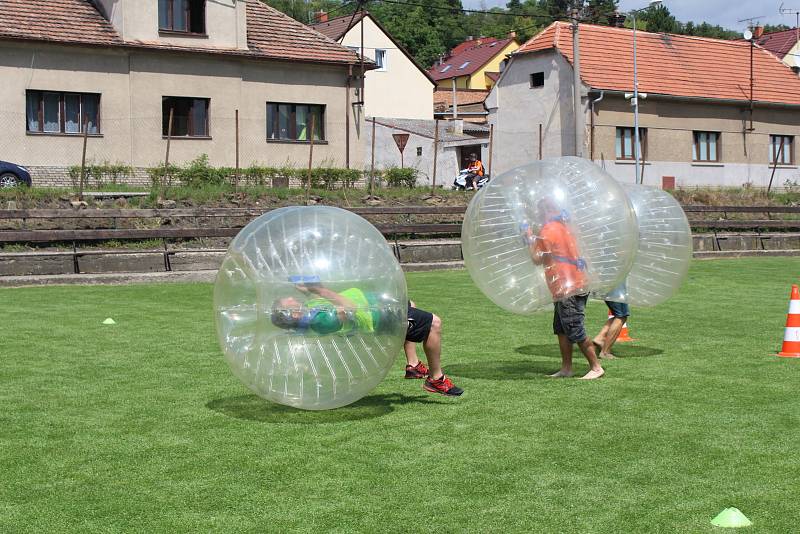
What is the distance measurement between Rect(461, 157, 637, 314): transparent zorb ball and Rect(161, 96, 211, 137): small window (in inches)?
969

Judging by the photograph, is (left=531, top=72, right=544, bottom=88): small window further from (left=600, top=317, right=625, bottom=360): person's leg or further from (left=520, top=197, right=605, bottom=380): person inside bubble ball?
(left=520, top=197, right=605, bottom=380): person inside bubble ball

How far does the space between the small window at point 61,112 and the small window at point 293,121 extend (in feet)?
19.0

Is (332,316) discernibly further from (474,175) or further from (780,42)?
(780,42)

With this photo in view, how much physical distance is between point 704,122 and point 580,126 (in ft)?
24.2

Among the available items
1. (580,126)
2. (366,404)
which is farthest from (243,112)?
(366,404)

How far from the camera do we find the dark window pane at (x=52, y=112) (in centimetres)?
3017

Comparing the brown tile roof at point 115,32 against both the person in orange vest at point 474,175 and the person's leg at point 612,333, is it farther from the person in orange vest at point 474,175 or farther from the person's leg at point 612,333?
the person's leg at point 612,333

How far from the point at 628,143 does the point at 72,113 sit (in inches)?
866

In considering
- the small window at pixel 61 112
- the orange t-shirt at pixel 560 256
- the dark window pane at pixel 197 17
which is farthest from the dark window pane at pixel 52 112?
the orange t-shirt at pixel 560 256

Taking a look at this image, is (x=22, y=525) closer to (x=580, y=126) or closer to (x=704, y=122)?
(x=580, y=126)

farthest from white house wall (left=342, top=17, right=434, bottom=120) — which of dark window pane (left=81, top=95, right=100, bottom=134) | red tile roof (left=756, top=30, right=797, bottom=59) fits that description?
dark window pane (left=81, top=95, right=100, bottom=134)

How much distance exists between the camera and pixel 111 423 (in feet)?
23.9

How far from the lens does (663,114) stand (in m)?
42.4

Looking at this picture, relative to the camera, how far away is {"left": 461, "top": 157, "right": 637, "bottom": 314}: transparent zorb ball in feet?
27.3
